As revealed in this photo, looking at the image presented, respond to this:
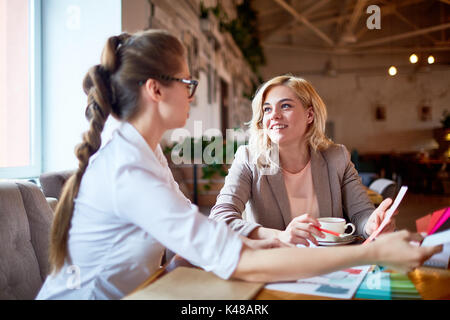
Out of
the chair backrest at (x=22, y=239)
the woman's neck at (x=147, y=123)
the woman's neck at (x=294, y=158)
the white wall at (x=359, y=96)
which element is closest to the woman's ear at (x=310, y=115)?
the woman's neck at (x=294, y=158)

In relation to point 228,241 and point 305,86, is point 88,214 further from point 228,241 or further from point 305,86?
point 305,86

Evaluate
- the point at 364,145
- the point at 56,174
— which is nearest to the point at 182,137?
the point at 56,174

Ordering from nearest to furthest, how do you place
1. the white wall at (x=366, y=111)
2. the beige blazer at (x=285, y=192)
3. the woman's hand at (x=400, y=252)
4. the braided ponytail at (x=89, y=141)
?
the woman's hand at (x=400, y=252)
the braided ponytail at (x=89, y=141)
the beige blazer at (x=285, y=192)
the white wall at (x=366, y=111)

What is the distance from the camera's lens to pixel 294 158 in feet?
5.91

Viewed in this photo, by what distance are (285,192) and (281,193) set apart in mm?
20

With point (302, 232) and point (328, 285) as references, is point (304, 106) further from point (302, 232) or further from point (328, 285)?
point (328, 285)

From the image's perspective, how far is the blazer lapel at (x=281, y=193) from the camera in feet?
5.33

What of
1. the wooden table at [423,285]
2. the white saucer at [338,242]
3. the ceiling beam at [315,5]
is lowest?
the white saucer at [338,242]

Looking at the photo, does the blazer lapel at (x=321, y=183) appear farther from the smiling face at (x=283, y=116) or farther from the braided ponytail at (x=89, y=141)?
the braided ponytail at (x=89, y=141)

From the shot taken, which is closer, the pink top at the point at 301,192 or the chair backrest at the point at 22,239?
the chair backrest at the point at 22,239

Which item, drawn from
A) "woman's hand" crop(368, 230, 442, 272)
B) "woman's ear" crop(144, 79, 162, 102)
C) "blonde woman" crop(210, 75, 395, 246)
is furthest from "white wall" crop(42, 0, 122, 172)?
"woman's hand" crop(368, 230, 442, 272)

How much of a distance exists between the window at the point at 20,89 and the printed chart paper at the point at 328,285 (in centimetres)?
191

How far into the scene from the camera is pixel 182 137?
406 cm

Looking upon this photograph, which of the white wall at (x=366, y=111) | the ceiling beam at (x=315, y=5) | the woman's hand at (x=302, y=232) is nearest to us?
the woman's hand at (x=302, y=232)
